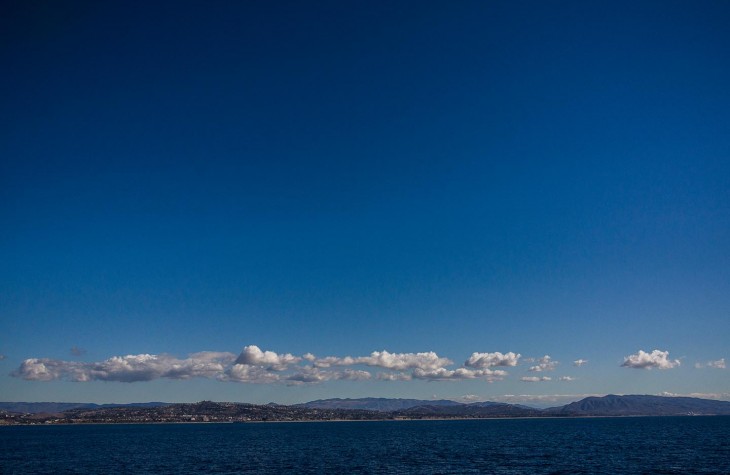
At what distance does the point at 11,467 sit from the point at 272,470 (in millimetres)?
56809

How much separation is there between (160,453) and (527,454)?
9485 centimetres

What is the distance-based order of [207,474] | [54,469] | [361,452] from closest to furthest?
[207,474]
[54,469]
[361,452]

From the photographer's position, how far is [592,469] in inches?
3605

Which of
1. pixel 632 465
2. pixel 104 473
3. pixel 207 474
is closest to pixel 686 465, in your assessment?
pixel 632 465

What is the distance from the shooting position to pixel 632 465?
96562 mm

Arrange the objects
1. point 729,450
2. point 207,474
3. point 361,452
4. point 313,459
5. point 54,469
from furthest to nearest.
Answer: point 361,452 < point 729,450 < point 313,459 < point 54,469 < point 207,474

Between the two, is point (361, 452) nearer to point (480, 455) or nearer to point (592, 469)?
point (480, 455)

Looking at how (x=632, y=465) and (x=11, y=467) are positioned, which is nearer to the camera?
(x=632, y=465)

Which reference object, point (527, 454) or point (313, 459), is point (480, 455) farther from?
point (313, 459)

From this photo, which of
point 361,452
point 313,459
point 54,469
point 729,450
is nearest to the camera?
point 54,469

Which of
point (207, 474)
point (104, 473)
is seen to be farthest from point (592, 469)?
point (104, 473)

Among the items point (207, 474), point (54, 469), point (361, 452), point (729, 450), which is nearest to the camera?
point (207, 474)

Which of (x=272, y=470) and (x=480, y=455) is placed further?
(x=480, y=455)

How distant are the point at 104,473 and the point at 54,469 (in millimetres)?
15527
